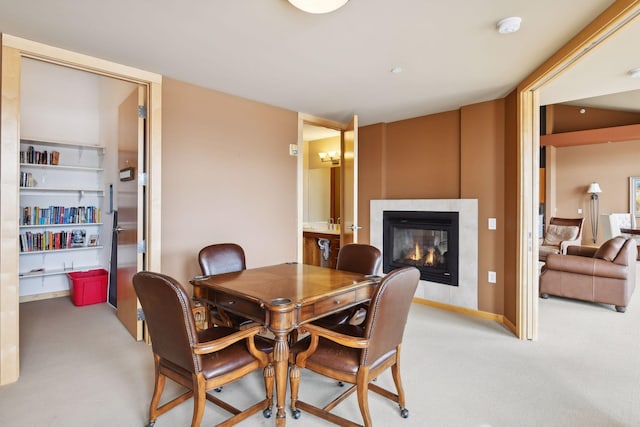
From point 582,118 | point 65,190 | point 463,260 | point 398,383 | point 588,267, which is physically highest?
point 582,118

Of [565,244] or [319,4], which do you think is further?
[565,244]

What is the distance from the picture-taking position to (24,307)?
160 inches

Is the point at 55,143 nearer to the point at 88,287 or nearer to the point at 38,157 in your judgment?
the point at 38,157

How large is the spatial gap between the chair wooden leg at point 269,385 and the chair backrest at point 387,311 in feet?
1.84

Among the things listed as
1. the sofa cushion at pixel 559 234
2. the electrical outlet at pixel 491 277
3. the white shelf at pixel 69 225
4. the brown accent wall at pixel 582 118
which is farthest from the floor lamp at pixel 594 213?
the white shelf at pixel 69 225

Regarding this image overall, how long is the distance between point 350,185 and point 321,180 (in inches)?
88.2

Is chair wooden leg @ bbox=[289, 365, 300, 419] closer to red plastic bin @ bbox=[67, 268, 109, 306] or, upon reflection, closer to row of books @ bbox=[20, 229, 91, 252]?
red plastic bin @ bbox=[67, 268, 109, 306]

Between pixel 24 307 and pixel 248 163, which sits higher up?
pixel 248 163

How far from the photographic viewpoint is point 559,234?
7016 mm

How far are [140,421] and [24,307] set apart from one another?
327cm

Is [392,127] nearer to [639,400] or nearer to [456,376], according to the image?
→ [456,376]

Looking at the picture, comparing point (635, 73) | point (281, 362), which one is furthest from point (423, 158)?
point (281, 362)

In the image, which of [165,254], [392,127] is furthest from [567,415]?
[392,127]

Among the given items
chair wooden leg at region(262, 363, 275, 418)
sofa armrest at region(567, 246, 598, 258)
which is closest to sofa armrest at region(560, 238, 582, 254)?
sofa armrest at region(567, 246, 598, 258)
